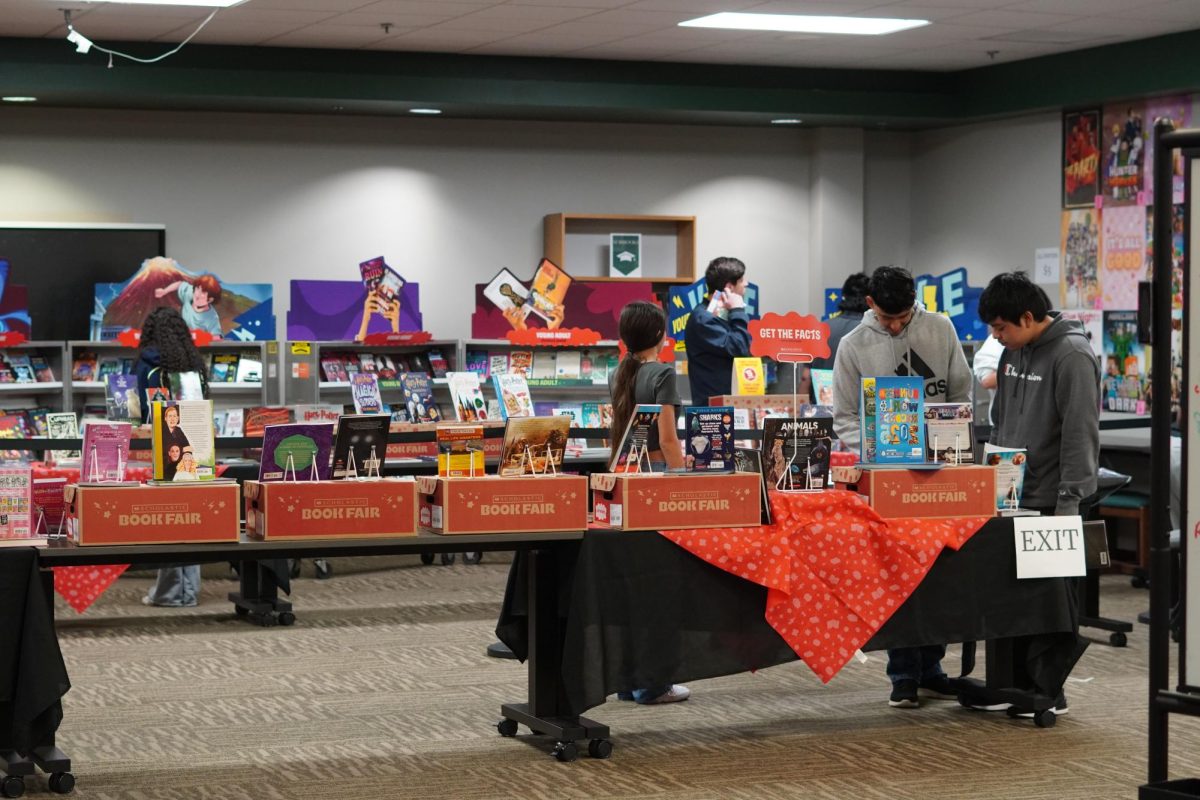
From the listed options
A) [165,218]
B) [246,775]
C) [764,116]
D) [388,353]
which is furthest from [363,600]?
[764,116]

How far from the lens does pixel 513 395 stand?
7.52m

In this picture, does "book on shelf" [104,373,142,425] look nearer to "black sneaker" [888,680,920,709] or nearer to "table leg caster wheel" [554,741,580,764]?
"table leg caster wheel" [554,741,580,764]

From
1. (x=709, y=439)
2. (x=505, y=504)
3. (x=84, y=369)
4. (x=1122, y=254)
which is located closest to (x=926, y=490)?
(x=709, y=439)

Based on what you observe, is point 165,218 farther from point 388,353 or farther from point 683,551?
point 683,551

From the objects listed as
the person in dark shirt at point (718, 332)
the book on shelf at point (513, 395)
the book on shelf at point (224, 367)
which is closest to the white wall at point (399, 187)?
the book on shelf at point (224, 367)

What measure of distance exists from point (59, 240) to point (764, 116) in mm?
5054

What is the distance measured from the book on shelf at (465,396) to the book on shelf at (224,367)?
352cm

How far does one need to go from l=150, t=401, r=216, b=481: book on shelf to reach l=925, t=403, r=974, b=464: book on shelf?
2.31 meters

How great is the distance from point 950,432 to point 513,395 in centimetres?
270

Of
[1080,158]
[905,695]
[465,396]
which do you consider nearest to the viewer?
[905,695]

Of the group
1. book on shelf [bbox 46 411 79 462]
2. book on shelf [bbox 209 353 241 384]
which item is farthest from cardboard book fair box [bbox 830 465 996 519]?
book on shelf [bbox 209 353 241 384]

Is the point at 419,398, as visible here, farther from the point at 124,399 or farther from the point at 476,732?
the point at 476,732

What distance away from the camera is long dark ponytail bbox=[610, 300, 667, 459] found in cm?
591

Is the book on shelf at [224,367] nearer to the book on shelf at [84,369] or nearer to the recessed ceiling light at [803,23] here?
the book on shelf at [84,369]
